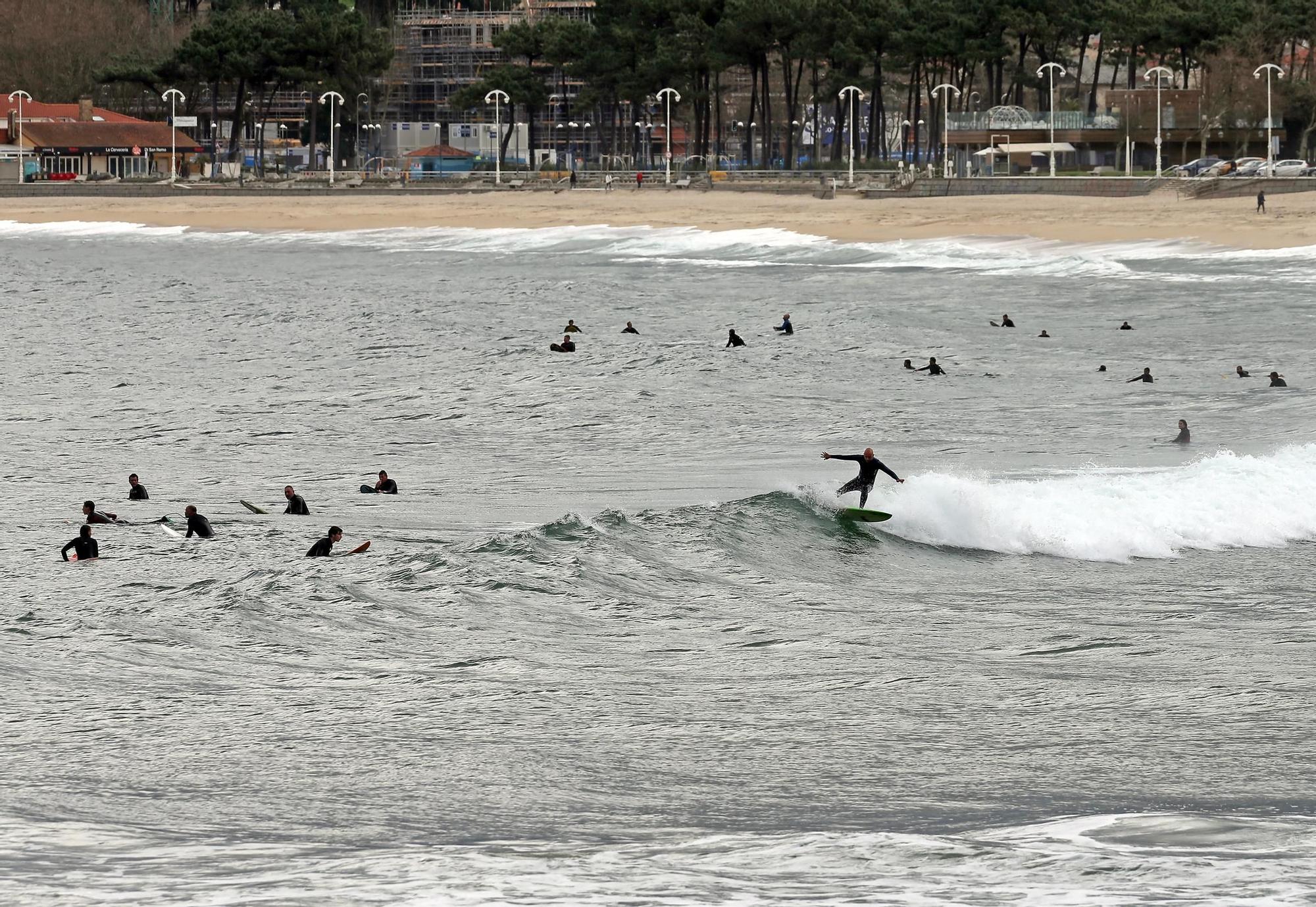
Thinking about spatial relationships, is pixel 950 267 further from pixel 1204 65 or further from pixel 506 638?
pixel 506 638

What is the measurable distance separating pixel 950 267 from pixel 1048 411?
33582 millimetres

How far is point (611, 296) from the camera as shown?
56625 mm

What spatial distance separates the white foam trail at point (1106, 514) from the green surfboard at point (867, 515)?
13cm

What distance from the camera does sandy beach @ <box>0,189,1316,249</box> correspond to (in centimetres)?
7044

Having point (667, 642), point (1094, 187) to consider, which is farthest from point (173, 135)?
point (667, 642)

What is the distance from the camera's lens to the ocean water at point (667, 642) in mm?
10961

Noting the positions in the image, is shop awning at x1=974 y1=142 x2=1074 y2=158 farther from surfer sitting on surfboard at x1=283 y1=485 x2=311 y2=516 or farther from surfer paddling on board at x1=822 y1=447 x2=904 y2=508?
surfer sitting on surfboard at x1=283 y1=485 x2=311 y2=516

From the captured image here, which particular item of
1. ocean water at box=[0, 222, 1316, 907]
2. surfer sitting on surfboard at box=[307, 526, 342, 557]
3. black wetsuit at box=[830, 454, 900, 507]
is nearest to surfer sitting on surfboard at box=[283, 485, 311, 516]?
ocean water at box=[0, 222, 1316, 907]

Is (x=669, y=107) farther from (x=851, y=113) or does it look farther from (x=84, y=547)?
(x=84, y=547)

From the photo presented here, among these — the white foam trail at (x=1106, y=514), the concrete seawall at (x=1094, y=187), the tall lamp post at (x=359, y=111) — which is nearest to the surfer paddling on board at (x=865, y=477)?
the white foam trail at (x=1106, y=514)

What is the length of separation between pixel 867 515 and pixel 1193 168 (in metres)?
69.2

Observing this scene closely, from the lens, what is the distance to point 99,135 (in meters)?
117

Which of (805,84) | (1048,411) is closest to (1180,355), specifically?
(1048,411)

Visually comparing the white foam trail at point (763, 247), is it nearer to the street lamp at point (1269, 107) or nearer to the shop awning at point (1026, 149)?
the street lamp at point (1269, 107)
